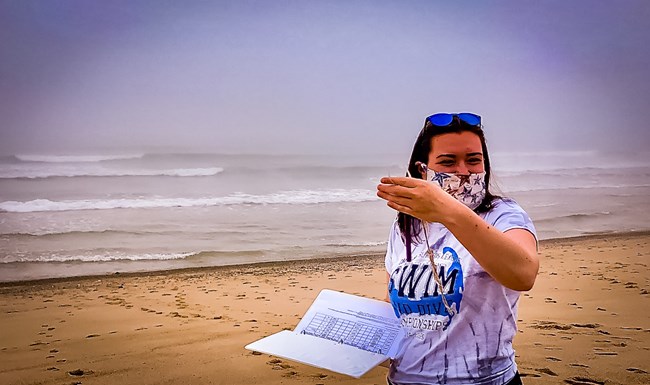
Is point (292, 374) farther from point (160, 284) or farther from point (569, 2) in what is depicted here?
point (569, 2)

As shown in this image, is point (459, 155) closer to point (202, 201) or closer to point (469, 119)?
point (469, 119)

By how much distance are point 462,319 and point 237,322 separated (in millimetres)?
2453

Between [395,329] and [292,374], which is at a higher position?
[395,329]

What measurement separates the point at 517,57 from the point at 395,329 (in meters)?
6.56

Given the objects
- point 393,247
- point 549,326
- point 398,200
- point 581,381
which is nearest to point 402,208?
point 398,200

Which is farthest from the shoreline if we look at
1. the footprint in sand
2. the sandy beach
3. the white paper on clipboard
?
the white paper on clipboard

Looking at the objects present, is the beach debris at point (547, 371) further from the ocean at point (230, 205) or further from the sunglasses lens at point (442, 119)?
the ocean at point (230, 205)

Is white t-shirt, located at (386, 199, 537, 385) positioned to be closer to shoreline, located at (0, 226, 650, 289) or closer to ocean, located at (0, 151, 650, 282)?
shoreline, located at (0, 226, 650, 289)

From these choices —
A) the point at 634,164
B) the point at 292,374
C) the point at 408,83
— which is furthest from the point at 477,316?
the point at 634,164

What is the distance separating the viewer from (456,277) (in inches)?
46.8

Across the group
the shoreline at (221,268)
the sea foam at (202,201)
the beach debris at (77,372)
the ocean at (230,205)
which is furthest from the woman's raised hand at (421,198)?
the sea foam at (202,201)

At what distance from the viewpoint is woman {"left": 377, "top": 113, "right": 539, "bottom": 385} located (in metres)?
1.04

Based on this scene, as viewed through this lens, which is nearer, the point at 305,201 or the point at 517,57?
the point at 517,57

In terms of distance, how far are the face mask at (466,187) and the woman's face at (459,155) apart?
0.01 metres
